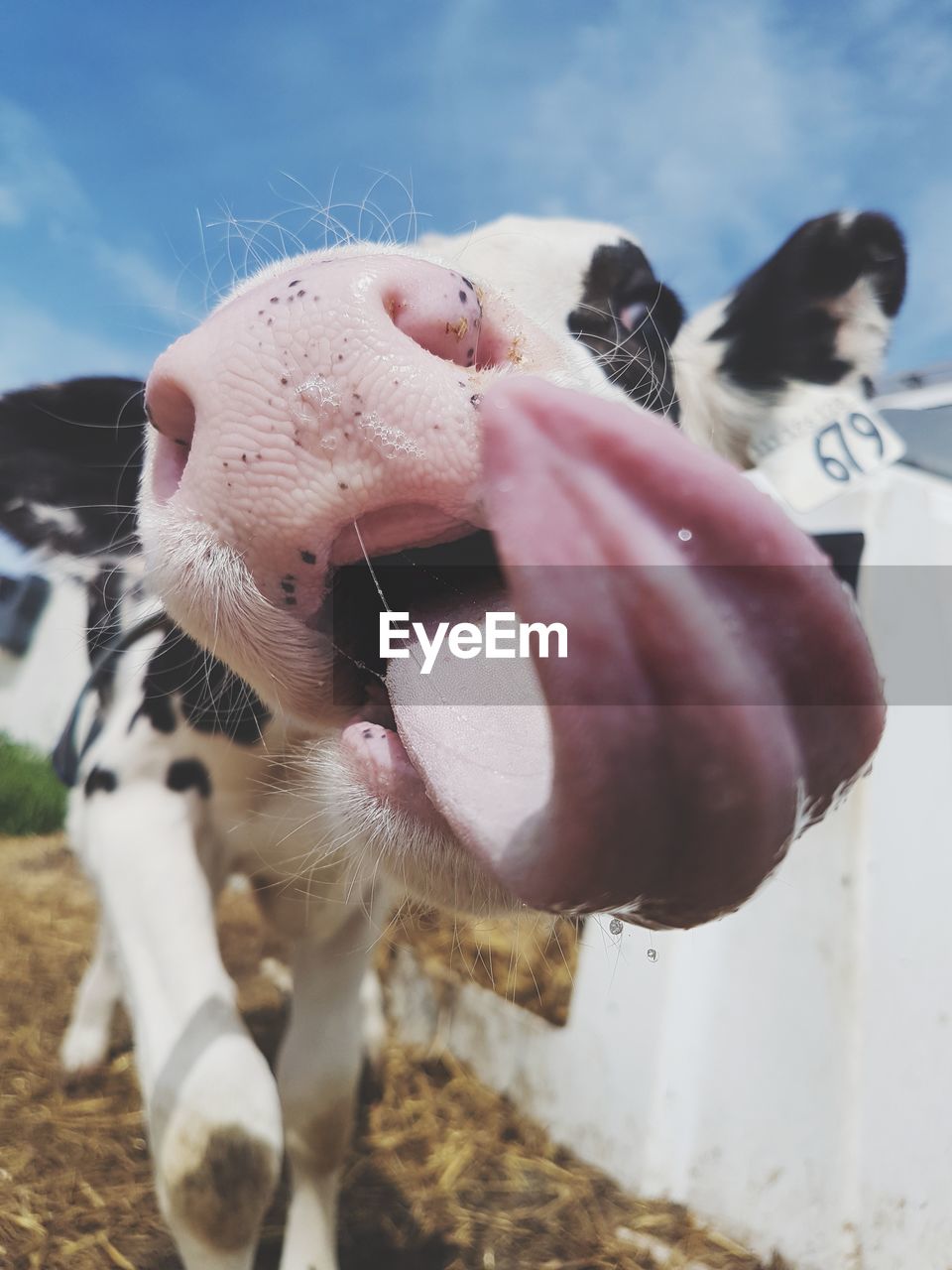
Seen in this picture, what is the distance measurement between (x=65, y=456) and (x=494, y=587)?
1.09 metres

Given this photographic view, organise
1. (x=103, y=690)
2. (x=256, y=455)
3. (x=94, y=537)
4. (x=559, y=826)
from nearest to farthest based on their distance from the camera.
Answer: (x=559, y=826) < (x=256, y=455) < (x=94, y=537) < (x=103, y=690)

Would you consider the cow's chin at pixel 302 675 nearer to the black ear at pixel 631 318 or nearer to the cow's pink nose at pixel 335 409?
the cow's pink nose at pixel 335 409

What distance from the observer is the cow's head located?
0.50 m

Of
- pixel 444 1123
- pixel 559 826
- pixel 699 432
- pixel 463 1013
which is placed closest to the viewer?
pixel 559 826

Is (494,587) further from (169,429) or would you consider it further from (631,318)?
(631,318)

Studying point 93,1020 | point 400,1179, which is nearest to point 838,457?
point 400,1179

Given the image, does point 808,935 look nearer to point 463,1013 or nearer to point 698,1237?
point 698,1237

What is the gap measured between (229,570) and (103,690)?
1140 mm

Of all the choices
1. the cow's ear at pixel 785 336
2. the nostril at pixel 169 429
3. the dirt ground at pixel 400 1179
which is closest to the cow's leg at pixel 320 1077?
the dirt ground at pixel 400 1179

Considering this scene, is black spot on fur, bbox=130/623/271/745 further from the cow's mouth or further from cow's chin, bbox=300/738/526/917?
the cow's mouth

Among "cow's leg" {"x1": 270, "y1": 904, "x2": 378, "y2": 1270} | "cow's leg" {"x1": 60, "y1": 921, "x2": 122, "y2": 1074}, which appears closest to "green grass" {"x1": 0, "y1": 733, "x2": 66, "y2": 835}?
"cow's leg" {"x1": 60, "y1": 921, "x2": 122, "y2": 1074}

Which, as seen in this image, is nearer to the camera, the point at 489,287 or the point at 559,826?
the point at 559,826

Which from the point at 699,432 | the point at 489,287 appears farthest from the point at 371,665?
the point at 699,432

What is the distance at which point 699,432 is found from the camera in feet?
6.25
